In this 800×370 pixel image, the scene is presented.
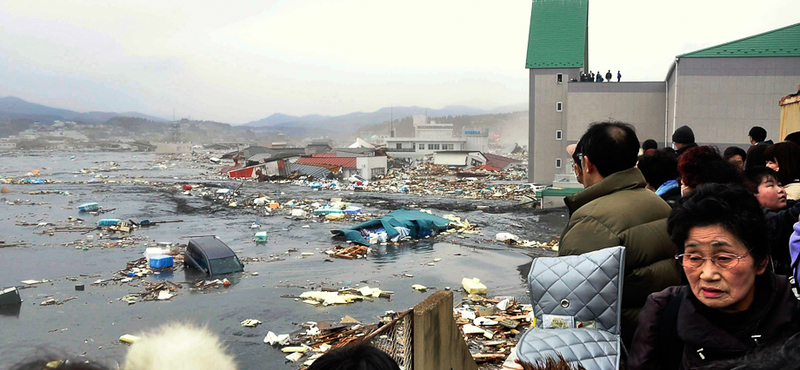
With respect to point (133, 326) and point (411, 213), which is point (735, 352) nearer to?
point (133, 326)

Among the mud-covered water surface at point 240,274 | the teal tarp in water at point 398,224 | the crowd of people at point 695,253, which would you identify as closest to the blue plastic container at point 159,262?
the mud-covered water surface at point 240,274

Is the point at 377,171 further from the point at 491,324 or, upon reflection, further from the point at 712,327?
the point at 712,327

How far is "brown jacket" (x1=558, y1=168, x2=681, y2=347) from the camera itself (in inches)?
101

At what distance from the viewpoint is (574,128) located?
2817 centimetres

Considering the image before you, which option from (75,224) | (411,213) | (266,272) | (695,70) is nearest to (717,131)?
(695,70)

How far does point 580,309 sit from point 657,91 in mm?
27388

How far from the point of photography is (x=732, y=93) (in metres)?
23.1

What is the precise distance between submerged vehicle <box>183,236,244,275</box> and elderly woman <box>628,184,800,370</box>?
36.3ft

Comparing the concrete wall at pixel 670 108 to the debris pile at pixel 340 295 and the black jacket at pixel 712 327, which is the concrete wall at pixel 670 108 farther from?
the black jacket at pixel 712 327

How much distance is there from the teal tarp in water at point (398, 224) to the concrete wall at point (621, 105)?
13.2 meters

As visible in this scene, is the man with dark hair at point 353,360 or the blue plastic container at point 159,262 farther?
the blue plastic container at point 159,262

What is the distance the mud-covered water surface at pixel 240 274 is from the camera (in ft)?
28.6

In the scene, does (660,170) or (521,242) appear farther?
(521,242)

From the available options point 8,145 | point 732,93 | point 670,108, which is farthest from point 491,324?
point 8,145
